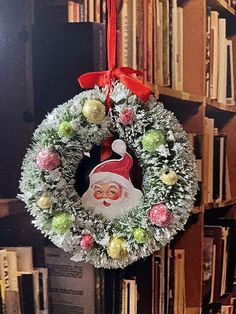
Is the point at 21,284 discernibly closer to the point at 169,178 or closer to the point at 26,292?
the point at 26,292

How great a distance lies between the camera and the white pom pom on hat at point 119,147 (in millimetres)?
1164

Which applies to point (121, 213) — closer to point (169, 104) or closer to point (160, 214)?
point (160, 214)

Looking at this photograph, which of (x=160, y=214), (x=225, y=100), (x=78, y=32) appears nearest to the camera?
(x=160, y=214)

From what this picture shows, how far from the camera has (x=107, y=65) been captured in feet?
4.14

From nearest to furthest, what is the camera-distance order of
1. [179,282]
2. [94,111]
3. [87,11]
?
1. [94,111]
2. [87,11]
3. [179,282]

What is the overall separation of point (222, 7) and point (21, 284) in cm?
88

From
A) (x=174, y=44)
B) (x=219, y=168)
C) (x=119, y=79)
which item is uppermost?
(x=174, y=44)

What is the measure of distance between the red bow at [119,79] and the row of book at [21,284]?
0.45 meters

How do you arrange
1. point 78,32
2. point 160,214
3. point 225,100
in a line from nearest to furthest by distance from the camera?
point 160,214, point 78,32, point 225,100

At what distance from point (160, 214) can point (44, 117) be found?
1.28 feet

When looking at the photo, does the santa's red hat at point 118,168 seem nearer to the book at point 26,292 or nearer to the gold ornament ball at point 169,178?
the gold ornament ball at point 169,178

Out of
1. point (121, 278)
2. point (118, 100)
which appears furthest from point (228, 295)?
point (118, 100)

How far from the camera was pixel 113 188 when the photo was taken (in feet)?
3.86

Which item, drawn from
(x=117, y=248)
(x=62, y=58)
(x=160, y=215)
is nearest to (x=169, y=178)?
(x=160, y=215)
